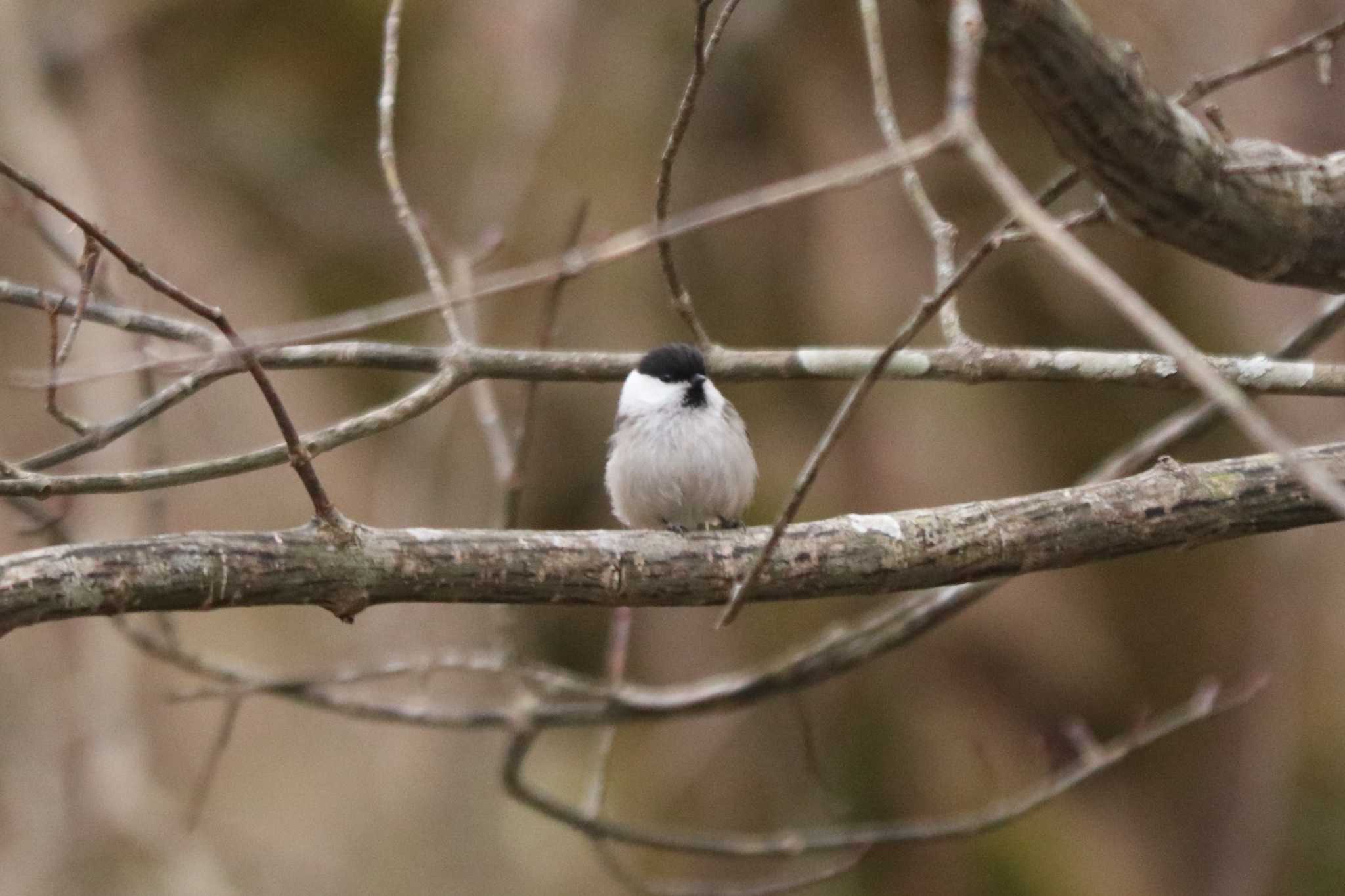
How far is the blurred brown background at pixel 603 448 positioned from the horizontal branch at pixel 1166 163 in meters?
2.98

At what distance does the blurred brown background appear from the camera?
5836 mm

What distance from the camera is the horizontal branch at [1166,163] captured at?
1.94 metres

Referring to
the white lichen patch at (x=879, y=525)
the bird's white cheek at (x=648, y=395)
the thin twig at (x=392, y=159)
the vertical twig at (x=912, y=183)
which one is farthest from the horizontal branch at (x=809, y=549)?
the bird's white cheek at (x=648, y=395)

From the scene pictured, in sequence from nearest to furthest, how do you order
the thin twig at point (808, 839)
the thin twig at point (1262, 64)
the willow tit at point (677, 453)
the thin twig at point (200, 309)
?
the thin twig at point (200, 309), the thin twig at point (1262, 64), the thin twig at point (808, 839), the willow tit at point (677, 453)

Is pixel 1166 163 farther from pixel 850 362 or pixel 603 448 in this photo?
pixel 603 448

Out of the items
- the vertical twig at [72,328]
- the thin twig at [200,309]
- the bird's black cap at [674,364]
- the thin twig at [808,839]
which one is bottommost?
the thin twig at [808,839]

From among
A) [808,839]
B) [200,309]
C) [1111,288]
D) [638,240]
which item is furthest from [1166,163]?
[808,839]

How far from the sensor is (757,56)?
702cm

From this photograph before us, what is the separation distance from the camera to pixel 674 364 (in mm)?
3818

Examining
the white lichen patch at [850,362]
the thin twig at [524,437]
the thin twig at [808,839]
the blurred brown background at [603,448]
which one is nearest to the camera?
the white lichen patch at [850,362]

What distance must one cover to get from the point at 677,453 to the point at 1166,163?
5.94 ft

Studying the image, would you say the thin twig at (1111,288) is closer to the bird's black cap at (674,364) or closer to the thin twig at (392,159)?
the thin twig at (392,159)

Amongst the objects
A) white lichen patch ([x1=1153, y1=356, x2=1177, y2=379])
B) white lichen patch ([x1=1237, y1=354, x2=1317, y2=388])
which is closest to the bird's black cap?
white lichen patch ([x1=1153, y1=356, x2=1177, y2=379])

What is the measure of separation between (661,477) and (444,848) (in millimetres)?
2995
